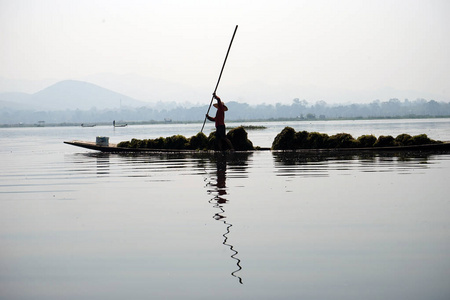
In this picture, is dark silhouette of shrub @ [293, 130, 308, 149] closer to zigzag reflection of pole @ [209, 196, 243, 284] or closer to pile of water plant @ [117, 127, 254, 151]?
pile of water plant @ [117, 127, 254, 151]

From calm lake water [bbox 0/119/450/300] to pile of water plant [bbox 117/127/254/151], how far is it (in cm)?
1365

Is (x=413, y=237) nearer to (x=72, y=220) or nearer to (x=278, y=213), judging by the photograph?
(x=278, y=213)

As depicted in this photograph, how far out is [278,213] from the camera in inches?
433

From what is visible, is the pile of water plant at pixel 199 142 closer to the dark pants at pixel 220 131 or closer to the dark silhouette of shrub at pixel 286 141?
the dark silhouette of shrub at pixel 286 141

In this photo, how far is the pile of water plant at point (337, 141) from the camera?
2866 cm

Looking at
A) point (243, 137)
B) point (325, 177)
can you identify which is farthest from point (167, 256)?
point (243, 137)

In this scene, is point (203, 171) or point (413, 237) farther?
point (203, 171)

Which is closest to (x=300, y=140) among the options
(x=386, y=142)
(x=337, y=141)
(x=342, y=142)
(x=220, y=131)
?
(x=337, y=141)

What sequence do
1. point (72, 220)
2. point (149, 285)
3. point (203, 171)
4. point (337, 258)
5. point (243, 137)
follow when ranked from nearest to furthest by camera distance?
1. point (149, 285)
2. point (337, 258)
3. point (72, 220)
4. point (203, 171)
5. point (243, 137)

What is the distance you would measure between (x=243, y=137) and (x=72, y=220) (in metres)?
20.5

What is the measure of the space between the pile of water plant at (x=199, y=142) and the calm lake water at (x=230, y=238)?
44.8 feet

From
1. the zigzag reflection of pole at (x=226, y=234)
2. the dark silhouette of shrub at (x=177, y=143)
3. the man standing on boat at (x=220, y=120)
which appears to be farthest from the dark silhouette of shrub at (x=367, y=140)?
the zigzag reflection of pole at (x=226, y=234)

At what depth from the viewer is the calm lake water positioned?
6492 millimetres

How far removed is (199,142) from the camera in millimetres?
31703
